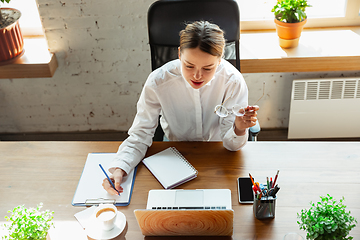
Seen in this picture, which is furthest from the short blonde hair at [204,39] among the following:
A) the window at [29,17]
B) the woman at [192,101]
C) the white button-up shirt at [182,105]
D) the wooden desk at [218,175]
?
the window at [29,17]

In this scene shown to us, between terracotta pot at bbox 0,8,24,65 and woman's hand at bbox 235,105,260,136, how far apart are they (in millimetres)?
1624

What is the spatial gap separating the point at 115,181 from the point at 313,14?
1.94 metres

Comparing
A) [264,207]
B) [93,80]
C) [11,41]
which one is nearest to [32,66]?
[11,41]

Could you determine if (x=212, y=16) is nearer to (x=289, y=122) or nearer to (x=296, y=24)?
(x=296, y=24)

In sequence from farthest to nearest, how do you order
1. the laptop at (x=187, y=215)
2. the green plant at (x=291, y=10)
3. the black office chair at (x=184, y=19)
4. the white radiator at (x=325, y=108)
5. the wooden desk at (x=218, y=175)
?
1. the white radiator at (x=325, y=108)
2. the green plant at (x=291, y=10)
3. the black office chair at (x=184, y=19)
4. the wooden desk at (x=218, y=175)
5. the laptop at (x=187, y=215)

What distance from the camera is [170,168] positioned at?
1358 mm

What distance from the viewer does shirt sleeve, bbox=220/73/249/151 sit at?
4.52 feet

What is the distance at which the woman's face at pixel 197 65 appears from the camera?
4.25 feet

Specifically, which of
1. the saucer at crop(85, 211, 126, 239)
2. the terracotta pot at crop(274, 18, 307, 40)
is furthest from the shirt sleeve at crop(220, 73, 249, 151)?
the terracotta pot at crop(274, 18, 307, 40)

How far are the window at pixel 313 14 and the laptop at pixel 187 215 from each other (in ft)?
5.24

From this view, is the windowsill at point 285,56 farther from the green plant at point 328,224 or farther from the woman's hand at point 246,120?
the green plant at point 328,224

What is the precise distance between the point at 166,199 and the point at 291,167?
1.70 ft

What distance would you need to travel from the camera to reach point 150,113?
1523mm

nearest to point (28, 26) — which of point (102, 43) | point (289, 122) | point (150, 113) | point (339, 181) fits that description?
point (102, 43)
